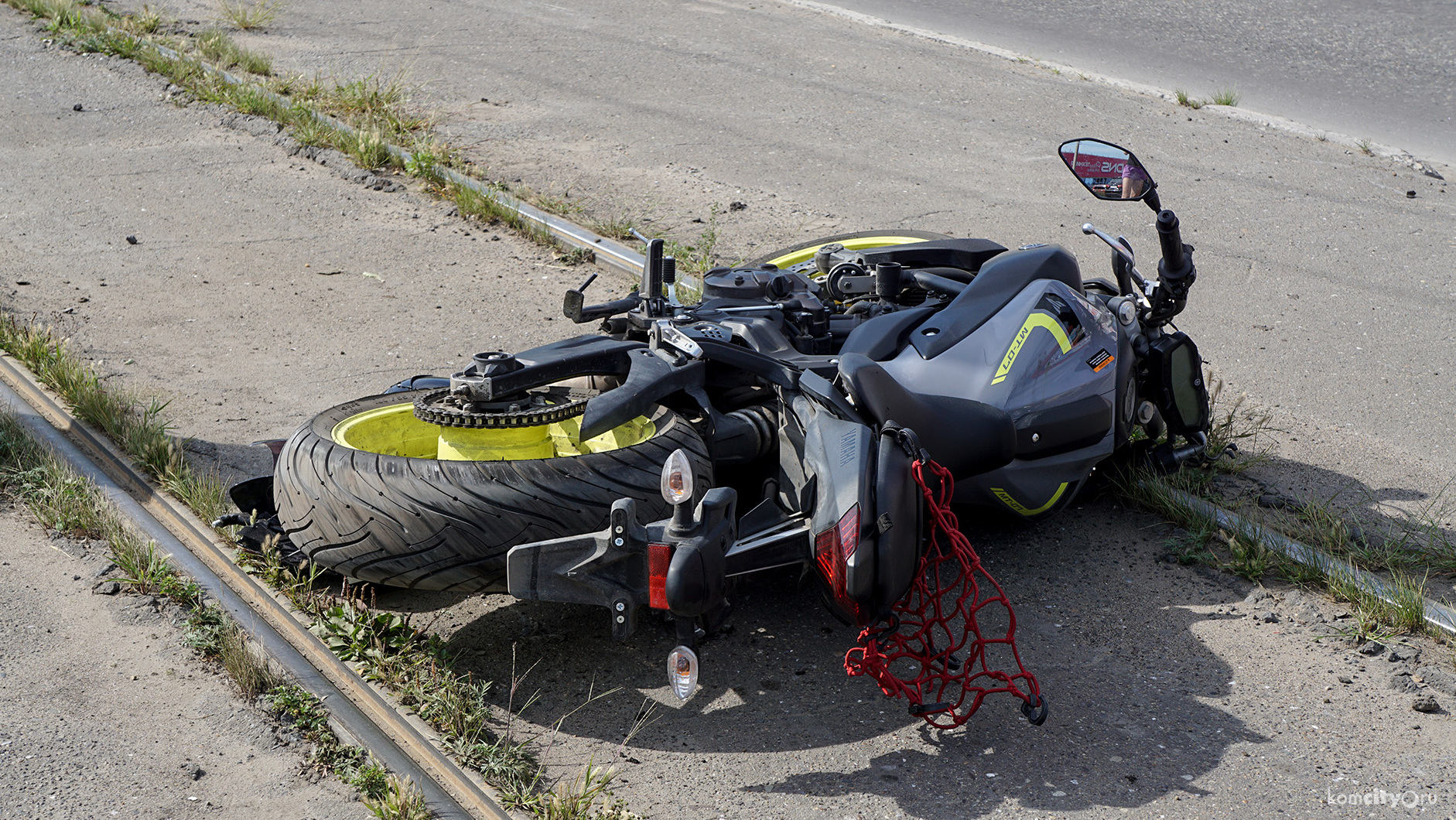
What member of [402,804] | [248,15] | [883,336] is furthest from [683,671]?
[248,15]

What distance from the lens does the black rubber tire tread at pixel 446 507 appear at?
10.6ft

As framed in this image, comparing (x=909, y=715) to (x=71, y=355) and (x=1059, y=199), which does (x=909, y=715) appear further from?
(x=1059, y=199)

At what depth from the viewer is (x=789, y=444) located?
11.8 ft

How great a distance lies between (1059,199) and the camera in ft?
26.1

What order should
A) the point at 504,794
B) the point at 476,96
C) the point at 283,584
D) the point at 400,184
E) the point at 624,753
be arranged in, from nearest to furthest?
the point at 504,794 < the point at 624,753 < the point at 283,584 < the point at 400,184 < the point at 476,96

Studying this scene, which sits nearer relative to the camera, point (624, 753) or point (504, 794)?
point (504, 794)

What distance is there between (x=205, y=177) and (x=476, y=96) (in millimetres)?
2348

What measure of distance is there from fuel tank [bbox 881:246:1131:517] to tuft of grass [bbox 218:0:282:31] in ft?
29.3

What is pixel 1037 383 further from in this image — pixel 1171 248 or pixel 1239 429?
pixel 1239 429

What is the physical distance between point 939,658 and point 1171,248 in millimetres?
1832

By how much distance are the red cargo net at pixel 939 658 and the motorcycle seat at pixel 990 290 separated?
0.60m

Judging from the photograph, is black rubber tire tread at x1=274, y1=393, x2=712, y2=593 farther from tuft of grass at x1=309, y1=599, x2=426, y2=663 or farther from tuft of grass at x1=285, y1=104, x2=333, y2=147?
tuft of grass at x1=285, y1=104, x2=333, y2=147

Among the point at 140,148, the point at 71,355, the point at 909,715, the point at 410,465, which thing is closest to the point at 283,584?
the point at 410,465

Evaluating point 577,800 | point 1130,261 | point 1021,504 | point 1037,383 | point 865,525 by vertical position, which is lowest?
point 577,800
